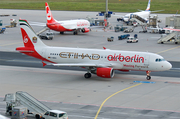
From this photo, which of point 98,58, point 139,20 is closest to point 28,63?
point 98,58

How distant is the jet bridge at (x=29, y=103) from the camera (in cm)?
3426

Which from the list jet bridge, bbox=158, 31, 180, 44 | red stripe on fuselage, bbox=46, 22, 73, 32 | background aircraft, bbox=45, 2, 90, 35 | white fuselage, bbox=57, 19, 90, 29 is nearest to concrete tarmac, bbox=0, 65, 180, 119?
jet bridge, bbox=158, 31, 180, 44

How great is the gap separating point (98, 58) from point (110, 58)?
1.97 metres

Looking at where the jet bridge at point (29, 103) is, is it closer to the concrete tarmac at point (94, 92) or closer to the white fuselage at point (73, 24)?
the concrete tarmac at point (94, 92)

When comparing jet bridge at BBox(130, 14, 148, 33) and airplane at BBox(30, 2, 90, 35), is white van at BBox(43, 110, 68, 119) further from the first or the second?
jet bridge at BBox(130, 14, 148, 33)

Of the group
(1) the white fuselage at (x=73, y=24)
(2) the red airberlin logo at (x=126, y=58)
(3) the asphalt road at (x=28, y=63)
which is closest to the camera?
(2) the red airberlin logo at (x=126, y=58)

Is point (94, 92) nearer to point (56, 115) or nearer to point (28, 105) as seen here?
point (28, 105)

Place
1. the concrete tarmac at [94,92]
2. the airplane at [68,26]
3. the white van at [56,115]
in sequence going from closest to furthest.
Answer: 1. the white van at [56,115]
2. the concrete tarmac at [94,92]
3. the airplane at [68,26]

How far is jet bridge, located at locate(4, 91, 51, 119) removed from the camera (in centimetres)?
3426

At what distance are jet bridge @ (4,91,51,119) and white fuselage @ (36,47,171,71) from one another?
18012 millimetres

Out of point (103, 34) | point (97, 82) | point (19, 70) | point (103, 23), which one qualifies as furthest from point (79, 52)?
point (103, 23)

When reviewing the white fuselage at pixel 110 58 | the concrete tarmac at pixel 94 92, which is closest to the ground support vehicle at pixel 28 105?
the concrete tarmac at pixel 94 92

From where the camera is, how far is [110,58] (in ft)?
169

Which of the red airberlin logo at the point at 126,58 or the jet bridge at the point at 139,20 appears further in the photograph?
the jet bridge at the point at 139,20
